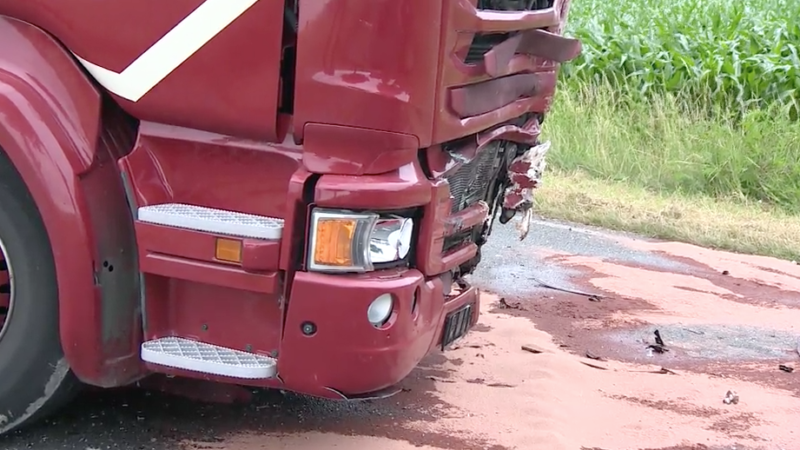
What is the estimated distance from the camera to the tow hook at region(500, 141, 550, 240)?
4289 mm

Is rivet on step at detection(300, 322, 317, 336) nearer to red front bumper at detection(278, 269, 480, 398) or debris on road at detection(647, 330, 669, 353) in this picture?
red front bumper at detection(278, 269, 480, 398)

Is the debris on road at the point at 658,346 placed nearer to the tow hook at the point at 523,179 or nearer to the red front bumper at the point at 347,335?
the tow hook at the point at 523,179

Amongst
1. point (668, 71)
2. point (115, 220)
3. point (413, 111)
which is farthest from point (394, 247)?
point (668, 71)

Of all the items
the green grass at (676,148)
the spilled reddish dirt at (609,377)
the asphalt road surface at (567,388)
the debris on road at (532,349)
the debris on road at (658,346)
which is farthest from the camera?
the green grass at (676,148)

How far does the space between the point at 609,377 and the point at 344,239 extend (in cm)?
214

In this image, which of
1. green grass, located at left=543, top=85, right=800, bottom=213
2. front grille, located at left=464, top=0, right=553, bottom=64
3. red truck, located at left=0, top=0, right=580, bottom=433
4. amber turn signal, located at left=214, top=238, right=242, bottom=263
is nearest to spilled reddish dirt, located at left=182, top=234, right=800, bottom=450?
red truck, located at left=0, top=0, right=580, bottom=433

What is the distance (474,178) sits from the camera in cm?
399

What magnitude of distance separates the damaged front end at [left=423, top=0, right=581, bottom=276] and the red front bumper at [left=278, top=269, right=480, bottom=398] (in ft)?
1.38

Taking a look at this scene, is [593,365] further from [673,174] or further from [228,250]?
[673,174]

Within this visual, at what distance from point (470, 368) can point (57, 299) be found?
6.82 ft

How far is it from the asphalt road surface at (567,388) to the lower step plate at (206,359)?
0.50 meters

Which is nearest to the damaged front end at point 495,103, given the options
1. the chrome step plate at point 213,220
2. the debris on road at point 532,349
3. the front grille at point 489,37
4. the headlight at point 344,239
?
the front grille at point 489,37

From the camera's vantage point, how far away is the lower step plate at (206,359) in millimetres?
3295

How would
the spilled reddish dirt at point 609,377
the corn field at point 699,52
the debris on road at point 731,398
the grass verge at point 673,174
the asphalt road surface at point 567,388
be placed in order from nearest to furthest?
1. the asphalt road surface at point 567,388
2. the spilled reddish dirt at point 609,377
3. the debris on road at point 731,398
4. the grass verge at point 673,174
5. the corn field at point 699,52
